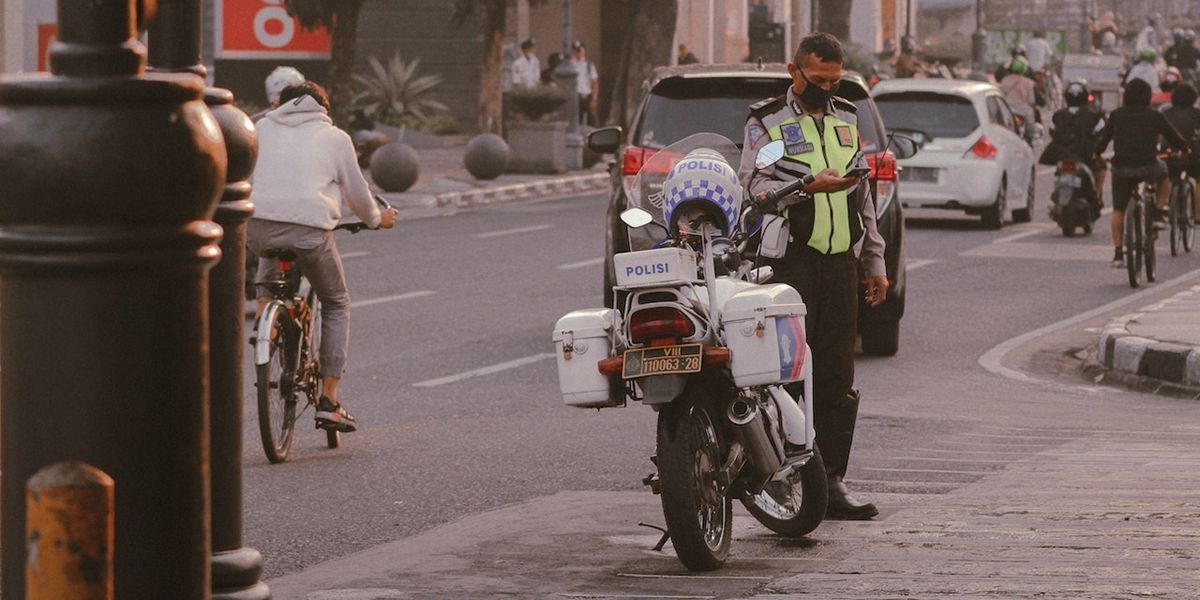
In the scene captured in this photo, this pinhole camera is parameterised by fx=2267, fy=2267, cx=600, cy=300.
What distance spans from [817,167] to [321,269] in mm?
2993

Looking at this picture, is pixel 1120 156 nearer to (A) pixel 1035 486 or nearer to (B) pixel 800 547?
(A) pixel 1035 486

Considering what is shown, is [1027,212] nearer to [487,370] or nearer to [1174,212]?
[1174,212]

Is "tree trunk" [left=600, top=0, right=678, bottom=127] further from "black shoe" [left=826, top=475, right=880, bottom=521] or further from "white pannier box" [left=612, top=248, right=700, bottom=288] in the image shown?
"white pannier box" [left=612, top=248, right=700, bottom=288]

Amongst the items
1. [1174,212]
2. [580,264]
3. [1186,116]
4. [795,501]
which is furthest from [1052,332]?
[795,501]

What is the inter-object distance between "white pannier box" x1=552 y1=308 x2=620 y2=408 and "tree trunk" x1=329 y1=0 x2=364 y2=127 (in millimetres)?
30629

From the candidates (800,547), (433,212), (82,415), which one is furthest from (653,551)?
(433,212)

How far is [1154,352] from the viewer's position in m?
13.5

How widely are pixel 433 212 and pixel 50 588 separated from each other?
25219mm

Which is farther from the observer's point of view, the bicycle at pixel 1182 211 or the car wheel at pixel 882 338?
A: the bicycle at pixel 1182 211

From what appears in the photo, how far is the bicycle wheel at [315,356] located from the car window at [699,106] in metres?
3.71

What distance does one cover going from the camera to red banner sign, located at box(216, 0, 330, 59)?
136 ft

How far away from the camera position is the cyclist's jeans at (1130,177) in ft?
63.0

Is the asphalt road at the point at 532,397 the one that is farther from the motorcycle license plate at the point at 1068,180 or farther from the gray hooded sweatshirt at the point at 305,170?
the gray hooded sweatshirt at the point at 305,170

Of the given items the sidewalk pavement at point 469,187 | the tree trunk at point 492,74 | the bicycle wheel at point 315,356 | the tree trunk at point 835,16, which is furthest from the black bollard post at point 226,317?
the tree trunk at point 835,16
